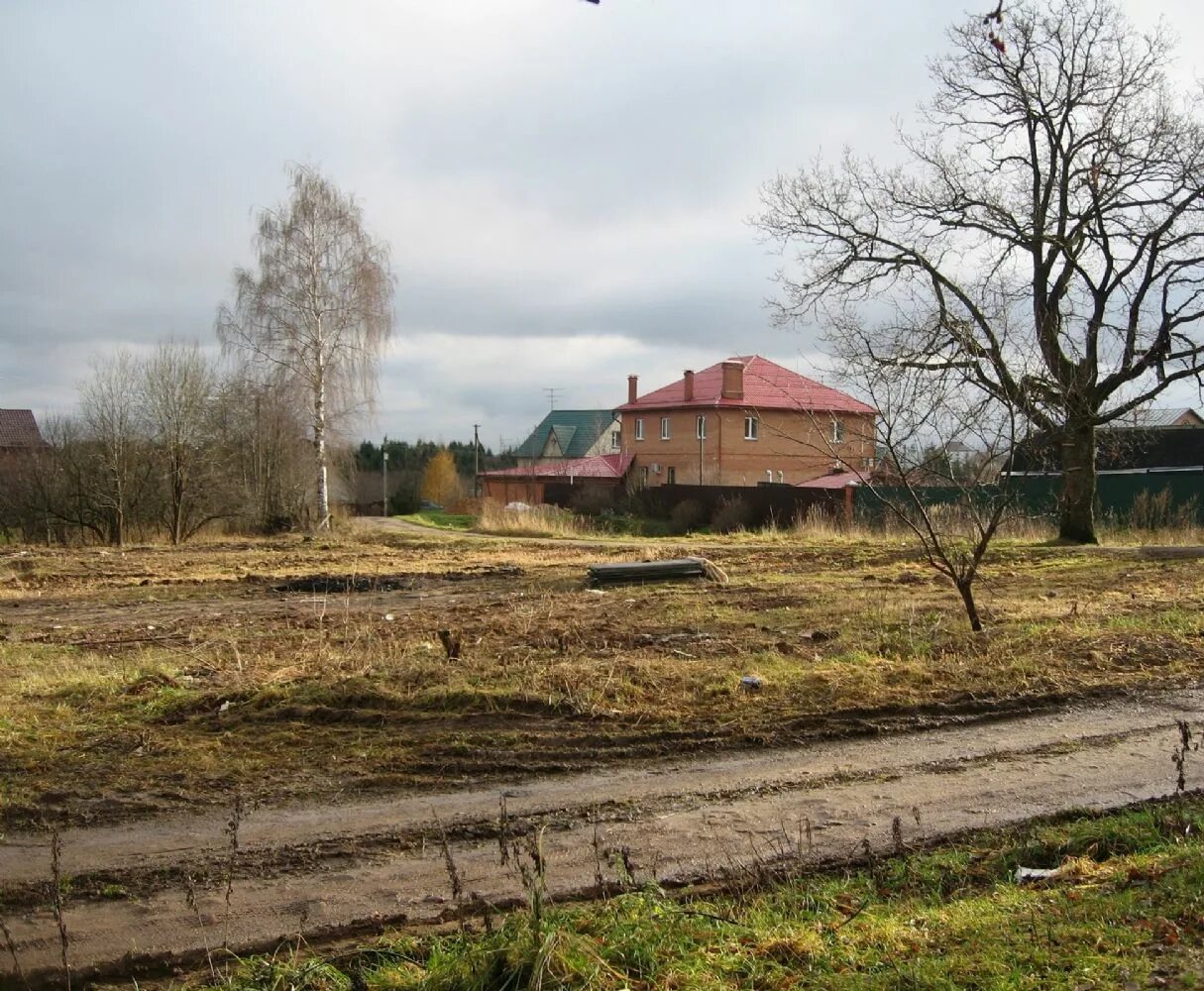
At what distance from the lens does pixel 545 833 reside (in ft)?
17.6

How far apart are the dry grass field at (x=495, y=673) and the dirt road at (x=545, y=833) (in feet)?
1.49

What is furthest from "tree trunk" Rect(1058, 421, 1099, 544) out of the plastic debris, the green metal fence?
the plastic debris

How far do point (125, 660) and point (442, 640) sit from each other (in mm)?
2926

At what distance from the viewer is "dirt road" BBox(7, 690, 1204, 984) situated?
14.5 feet

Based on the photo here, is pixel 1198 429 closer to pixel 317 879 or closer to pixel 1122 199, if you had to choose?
pixel 1122 199

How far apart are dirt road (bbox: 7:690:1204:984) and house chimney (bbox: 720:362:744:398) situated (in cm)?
4968

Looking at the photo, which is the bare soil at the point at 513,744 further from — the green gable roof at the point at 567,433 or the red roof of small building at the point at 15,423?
the green gable roof at the point at 567,433

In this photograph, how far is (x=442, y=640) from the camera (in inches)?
377

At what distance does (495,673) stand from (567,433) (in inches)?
3043

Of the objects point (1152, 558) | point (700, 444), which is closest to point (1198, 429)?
point (700, 444)

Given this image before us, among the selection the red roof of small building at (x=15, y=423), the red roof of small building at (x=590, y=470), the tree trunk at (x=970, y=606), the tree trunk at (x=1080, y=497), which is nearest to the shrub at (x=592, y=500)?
the red roof of small building at (x=590, y=470)

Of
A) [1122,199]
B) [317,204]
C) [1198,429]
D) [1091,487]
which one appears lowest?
[1091,487]

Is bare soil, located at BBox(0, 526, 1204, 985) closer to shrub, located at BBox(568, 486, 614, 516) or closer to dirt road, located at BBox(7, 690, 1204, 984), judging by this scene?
dirt road, located at BBox(7, 690, 1204, 984)

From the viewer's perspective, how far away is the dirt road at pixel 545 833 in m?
4.41
